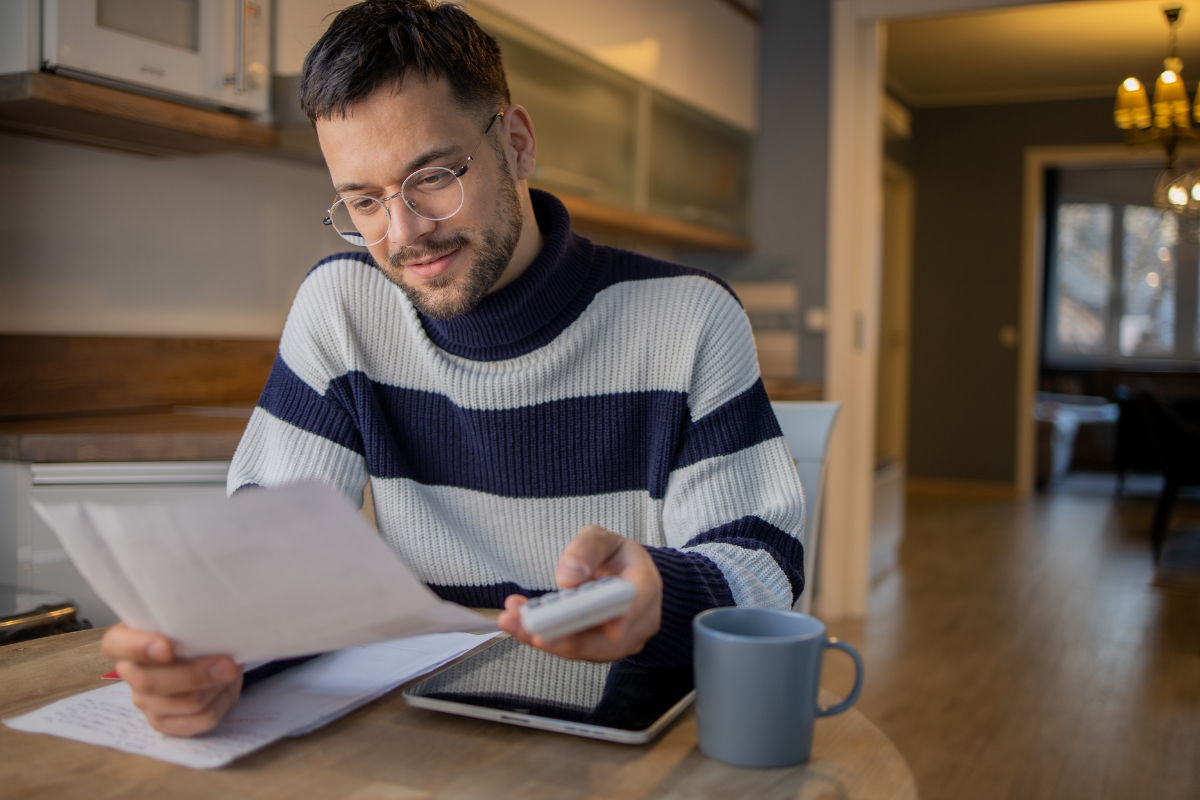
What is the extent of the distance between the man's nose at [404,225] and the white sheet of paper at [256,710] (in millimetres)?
397

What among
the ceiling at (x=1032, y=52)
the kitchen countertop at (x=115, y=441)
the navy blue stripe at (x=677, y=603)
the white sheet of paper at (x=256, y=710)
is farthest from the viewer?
the ceiling at (x=1032, y=52)

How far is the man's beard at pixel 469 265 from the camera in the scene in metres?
1.00

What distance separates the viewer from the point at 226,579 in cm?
56

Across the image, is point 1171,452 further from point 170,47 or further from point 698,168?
point 170,47

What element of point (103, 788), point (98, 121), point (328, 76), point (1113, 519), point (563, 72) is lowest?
point (1113, 519)

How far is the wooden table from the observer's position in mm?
572

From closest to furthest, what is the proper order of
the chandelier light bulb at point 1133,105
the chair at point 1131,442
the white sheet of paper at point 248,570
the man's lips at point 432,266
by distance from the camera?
the white sheet of paper at point 248,570, the man's lips at point 432,266, the chandelier light bulb at point 1133,105, the chair at point 1131,442

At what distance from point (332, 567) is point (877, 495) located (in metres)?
3.95

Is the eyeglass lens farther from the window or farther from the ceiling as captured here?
the window

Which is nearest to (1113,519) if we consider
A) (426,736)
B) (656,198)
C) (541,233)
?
(656,198)

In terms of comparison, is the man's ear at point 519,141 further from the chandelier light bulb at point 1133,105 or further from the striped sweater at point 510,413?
the chandelier light bulb at point 1133,105

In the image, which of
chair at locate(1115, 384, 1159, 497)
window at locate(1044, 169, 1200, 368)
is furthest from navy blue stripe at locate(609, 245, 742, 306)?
window at locate(1044, 169, 1200, 368)

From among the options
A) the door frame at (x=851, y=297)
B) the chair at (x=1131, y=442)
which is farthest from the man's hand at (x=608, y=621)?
the chair at (x=1131, y=442)

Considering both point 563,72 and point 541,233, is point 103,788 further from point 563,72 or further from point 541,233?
point 563,72
